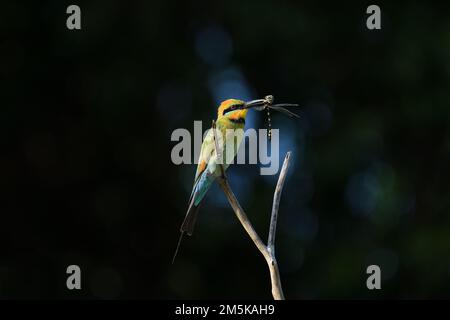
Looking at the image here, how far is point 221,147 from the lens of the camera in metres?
2.79

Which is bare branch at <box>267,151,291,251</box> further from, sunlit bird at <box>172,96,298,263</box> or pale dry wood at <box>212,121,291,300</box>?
sunlit bird at <box>172,96,298,263</box>

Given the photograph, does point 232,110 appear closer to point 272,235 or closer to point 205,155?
point 205,155

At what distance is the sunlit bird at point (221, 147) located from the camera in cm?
261

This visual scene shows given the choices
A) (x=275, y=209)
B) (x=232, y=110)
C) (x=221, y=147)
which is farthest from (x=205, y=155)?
(x=275, y=209)

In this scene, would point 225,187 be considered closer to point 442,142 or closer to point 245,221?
point 245,221

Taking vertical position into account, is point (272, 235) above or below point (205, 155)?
below

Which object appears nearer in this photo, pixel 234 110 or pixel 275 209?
pixel 275 209

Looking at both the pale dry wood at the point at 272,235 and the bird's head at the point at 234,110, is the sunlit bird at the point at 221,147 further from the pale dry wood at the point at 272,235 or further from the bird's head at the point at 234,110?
the pale dry wood at the point at 272,235

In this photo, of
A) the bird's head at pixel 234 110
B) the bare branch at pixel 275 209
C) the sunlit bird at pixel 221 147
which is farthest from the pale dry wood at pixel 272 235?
the bird's head at pixel 234 110

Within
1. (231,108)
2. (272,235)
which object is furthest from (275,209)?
(231,108)

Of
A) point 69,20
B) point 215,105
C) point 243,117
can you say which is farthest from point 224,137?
point 69,20

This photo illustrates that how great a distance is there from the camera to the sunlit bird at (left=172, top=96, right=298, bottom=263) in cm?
261

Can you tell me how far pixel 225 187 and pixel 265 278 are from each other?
7.77 ft

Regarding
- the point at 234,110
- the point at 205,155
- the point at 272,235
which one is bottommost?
the point at 272,235
